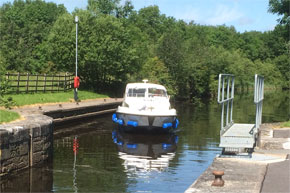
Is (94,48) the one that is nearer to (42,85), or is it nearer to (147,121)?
(42,85)

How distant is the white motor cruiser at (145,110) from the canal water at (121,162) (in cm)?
64

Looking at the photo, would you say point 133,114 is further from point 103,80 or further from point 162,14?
point 162,14

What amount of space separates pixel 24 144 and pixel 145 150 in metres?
5.83

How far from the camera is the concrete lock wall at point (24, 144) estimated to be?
12016mm

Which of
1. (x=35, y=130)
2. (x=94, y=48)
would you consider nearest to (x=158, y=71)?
(x=94, y=48)

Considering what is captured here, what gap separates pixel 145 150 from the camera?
17594 mm

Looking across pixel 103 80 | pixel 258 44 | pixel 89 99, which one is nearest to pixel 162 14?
pixel 258 44

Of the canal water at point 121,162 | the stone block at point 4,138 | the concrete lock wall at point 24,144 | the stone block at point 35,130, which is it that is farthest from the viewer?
the stone block at point 35,130

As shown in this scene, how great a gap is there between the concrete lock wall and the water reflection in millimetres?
2621

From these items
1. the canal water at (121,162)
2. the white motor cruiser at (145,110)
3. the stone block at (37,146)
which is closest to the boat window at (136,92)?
the white motor cruiser at (145,110)

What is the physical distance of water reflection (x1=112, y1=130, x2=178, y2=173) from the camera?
14.5 m

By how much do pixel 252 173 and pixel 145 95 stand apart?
13.8 m

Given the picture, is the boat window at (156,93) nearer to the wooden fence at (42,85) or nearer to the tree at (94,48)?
the wooden fence at (42,85)

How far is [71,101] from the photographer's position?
103 ft
